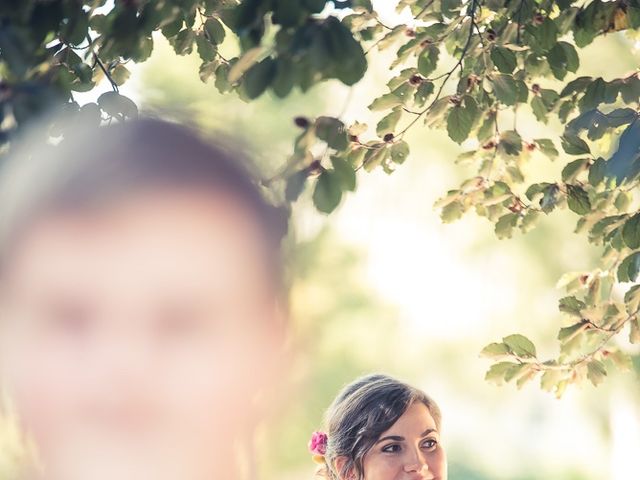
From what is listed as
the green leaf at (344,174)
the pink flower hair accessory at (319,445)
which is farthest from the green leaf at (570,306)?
the pink flower hair accessory at (319,445)

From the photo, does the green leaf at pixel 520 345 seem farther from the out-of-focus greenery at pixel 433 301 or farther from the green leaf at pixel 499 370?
the out-of-focus greenery at pixel 433 301

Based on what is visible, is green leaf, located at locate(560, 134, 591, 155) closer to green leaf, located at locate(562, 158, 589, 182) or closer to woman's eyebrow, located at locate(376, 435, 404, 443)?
green leaf, located at locate(562, 158, 589, 182)

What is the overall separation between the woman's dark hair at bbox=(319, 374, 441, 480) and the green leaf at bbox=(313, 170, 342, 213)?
86.5 inches

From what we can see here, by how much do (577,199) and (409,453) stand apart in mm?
1294

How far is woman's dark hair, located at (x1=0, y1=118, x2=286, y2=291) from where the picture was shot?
76 cm

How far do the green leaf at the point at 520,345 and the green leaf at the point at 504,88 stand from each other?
57cm

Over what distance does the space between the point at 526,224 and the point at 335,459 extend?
141cm

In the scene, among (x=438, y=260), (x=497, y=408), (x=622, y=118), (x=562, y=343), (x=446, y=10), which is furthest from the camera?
(x=497, y=408)

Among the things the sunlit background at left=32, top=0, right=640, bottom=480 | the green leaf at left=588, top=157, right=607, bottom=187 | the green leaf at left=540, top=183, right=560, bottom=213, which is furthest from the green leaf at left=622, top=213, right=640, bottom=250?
the sunlit background at left=32, top=0, right=640, bottom=480

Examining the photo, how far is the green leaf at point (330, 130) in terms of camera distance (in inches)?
54.0

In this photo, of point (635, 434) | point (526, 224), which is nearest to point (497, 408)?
point (635, 434)

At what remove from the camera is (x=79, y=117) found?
76.1 inches

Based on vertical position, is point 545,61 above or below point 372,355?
above

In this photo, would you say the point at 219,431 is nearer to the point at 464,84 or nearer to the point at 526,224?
the point at 464,84
